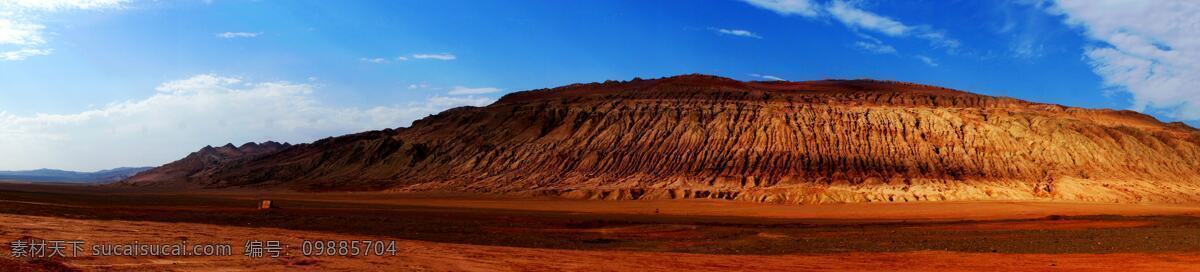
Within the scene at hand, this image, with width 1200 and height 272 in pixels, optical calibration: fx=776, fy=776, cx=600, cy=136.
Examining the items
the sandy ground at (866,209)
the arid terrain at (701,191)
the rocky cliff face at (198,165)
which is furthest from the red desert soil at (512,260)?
the rocky cliff face at (198,165)

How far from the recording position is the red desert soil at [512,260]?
1321 centimetres

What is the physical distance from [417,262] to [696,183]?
169 feet

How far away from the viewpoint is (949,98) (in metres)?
85.1

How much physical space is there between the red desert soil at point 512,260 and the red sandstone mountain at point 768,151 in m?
34.8

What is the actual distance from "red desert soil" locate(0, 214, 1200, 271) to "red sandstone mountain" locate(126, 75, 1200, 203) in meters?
34.8

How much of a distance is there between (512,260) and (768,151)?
58373 millimetres

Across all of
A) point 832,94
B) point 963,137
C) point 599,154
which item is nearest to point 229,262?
point 599,154

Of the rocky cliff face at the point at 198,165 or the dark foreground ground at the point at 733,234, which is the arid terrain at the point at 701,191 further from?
the rocky cliff face at the point at 198,165

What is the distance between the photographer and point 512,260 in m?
15.6

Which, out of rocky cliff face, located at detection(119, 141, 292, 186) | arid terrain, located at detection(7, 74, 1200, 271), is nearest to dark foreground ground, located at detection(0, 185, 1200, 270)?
arid terrain, located at detection(7, 74, 1200, 271)

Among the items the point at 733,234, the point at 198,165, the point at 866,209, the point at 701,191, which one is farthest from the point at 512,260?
the point at 198,165

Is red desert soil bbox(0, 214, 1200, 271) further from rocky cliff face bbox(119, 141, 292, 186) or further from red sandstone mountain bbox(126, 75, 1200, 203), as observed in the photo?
rocky cliff face bbox(119, 141, 292, 186)

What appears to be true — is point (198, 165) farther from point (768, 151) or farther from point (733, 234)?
point (733, 234)

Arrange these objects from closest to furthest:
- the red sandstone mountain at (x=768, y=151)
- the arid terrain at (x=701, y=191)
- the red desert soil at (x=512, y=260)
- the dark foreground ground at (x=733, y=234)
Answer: the red desert soil at (x=512, y=260) < the arid terrain at (x=701, y=191) < the dark foreground ground at (x=733, y=234) < the red sandstone mountain at (x=768, y=151)
